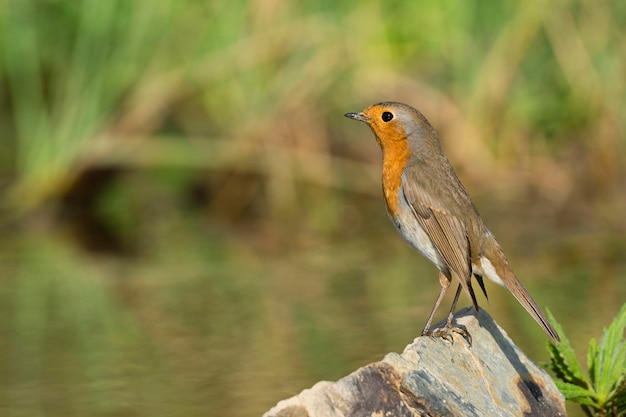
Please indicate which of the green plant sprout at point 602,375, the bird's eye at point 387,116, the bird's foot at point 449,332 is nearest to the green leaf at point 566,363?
the green plant sprout at point 602,375

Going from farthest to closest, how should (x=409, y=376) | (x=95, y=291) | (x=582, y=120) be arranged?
(x=582, y=120), (x=95, y=291), (x=409, y=376)

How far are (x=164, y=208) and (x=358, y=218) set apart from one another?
162 cm

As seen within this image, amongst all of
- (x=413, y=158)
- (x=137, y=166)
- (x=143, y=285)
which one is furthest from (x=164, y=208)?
(x=413, y=158)

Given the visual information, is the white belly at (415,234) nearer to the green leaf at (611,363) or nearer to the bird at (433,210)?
the bird at (433,210)

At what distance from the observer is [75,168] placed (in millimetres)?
9422

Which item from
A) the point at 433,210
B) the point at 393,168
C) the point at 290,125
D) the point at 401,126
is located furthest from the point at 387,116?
the point at 290,125

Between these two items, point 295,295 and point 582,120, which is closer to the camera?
point 295,295

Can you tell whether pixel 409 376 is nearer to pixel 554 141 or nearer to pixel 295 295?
pixel 295 295

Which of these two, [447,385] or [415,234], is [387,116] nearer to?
[415,234]

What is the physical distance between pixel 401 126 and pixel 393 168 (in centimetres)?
20

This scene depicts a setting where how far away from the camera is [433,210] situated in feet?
16.5

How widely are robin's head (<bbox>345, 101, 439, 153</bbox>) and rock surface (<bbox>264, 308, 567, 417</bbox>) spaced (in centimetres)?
78

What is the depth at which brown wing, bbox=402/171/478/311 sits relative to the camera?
195 inches

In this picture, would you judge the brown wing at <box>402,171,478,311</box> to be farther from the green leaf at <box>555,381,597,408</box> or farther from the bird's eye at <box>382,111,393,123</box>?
the green leaf at <box>555,381,597,408</box>
